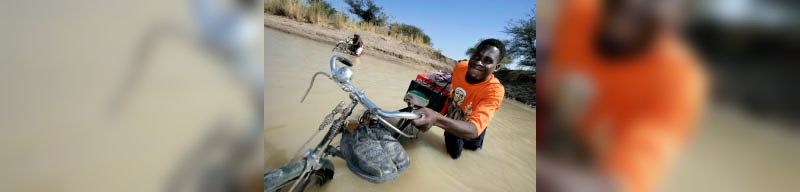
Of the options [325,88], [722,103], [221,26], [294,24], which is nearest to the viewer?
[722,103]

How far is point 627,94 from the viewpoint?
0.81 feet

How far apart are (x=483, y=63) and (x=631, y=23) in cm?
149

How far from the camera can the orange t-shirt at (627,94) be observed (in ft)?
0.77

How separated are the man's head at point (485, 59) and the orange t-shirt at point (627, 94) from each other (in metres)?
1.45

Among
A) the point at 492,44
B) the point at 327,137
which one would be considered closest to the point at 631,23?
the point at 327,137

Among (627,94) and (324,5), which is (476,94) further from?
(324,5)

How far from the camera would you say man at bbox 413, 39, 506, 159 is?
1490 millimetres

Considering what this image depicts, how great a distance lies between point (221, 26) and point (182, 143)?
4.3 inches

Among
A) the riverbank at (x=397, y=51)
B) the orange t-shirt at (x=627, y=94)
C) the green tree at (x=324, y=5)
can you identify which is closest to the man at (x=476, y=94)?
the orange t-shirt at (x=627, y=94)

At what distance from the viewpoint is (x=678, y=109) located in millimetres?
248

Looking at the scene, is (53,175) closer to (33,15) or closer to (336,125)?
(33,15)

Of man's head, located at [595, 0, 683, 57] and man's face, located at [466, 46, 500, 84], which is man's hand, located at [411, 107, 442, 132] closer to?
man's head, located at [595, 0, 683, 57]

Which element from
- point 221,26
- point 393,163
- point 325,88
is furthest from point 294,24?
point 221,26

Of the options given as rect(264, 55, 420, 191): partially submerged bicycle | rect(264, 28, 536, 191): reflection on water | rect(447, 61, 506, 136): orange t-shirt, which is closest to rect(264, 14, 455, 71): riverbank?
rect(264, 28, 536, 191): reflection on water
